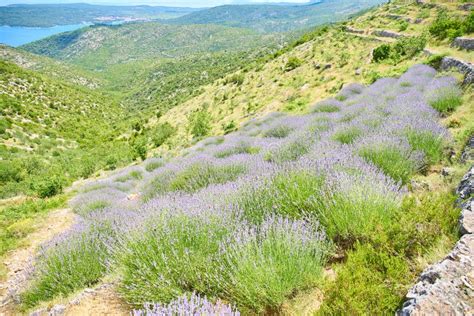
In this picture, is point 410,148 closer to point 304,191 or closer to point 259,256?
point 304,191

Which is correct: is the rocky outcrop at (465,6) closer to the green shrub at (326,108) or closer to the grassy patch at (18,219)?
the green shrub at (326,108)

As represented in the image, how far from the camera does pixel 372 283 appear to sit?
237 cm

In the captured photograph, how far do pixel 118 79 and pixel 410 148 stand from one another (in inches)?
5831

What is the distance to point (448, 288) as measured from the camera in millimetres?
1840

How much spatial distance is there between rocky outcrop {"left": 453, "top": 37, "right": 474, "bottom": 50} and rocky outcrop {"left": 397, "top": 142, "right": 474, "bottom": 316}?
14.1 meters

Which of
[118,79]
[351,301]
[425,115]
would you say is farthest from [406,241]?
[118,79]

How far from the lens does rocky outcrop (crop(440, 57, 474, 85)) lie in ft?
27.8

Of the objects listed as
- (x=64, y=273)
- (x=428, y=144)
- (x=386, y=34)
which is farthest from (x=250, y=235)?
(x=386, y=34)

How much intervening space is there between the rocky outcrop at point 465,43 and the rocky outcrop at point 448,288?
1406 cm

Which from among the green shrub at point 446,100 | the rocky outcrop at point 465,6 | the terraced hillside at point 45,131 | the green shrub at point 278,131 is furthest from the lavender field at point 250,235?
the rocky outcrop at point 465,6

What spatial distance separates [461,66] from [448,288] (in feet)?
35.6

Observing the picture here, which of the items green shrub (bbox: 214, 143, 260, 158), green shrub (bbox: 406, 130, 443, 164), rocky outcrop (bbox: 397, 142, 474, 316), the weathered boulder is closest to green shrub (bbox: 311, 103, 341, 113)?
green shrub (bbox: 214, 143, 260, 158)

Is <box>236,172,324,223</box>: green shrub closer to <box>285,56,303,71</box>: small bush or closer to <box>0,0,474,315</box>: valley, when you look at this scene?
<box>0,0,474,315</box>: valley

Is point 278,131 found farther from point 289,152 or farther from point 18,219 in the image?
point 18,219
